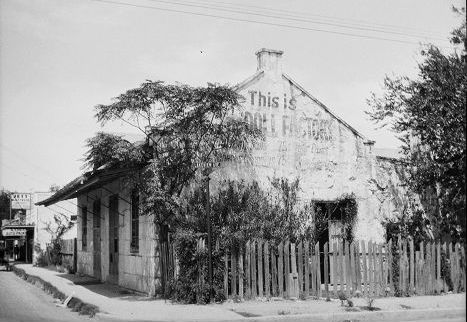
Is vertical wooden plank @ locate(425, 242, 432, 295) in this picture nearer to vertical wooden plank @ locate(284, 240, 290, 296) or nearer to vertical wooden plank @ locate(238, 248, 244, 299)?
vertical wooden plank @ locate(284, 240, 290, 296)

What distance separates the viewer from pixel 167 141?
47.0 ft

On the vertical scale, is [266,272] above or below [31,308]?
above

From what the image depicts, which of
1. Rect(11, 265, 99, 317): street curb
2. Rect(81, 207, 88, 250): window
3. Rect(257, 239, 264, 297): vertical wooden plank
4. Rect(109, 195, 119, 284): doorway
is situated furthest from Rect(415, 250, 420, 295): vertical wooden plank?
Rect(81, 207, 88, 250): window

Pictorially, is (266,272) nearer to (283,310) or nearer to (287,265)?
(287,265)

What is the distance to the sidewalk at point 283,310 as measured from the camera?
10914 millimetres

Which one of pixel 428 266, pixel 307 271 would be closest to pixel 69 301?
pixel 307 271

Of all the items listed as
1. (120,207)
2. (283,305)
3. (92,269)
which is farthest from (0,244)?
(283,305)

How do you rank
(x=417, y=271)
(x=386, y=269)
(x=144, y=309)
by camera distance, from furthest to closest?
(x=417, y=271) < (x=386, y=269) < (x=144, y=309)

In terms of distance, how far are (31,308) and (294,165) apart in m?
8.36

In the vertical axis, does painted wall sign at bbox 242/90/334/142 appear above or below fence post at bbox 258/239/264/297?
above

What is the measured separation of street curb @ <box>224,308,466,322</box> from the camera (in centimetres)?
1077

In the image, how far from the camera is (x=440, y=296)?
1413 centimetres

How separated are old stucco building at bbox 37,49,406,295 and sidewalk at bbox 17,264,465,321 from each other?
2.78 m

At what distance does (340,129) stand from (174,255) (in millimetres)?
7099
